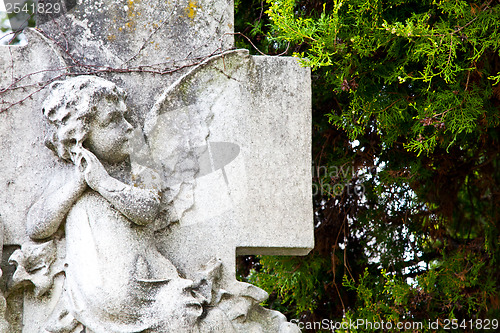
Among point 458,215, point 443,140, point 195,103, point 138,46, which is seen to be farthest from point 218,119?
point 458,215

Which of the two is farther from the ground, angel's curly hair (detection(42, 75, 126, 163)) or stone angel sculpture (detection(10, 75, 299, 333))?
angel's curly hair (detection(42, 75, 126, 163))

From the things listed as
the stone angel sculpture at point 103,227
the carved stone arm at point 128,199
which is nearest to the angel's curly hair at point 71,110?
the stone angel sculpture at point 103,227

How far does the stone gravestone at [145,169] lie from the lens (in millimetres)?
3170

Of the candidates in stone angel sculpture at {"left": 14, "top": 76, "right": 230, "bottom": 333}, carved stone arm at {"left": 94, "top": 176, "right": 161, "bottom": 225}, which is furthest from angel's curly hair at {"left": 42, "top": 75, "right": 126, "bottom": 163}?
carved stone arm at {"left": 94, "top": 176, "right": 161, "bottom": 225}

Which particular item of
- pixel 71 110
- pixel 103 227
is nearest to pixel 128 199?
pixel 103 227

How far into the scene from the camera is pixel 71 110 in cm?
326

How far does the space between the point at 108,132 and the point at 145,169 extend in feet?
0.88

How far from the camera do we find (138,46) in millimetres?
3625

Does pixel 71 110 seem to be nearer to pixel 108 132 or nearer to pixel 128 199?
pixel 108 132

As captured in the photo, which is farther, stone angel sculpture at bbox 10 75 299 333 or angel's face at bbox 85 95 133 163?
angel's face at bbox 85 95 133 163

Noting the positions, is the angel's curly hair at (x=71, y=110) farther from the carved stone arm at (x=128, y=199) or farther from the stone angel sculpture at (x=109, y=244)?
the carved stone arm at (x=128, y=199)

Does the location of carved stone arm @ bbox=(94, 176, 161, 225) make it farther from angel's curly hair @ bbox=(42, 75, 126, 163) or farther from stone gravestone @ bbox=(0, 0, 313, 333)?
angel's curly hair @ bbox=(42, 75, 126, 163)

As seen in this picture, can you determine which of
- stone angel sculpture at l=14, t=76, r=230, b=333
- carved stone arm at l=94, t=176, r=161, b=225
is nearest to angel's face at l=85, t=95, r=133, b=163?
stone angel sculpture at l=14, t=76, r=230, b=333

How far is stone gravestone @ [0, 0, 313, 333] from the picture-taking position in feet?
10.4
